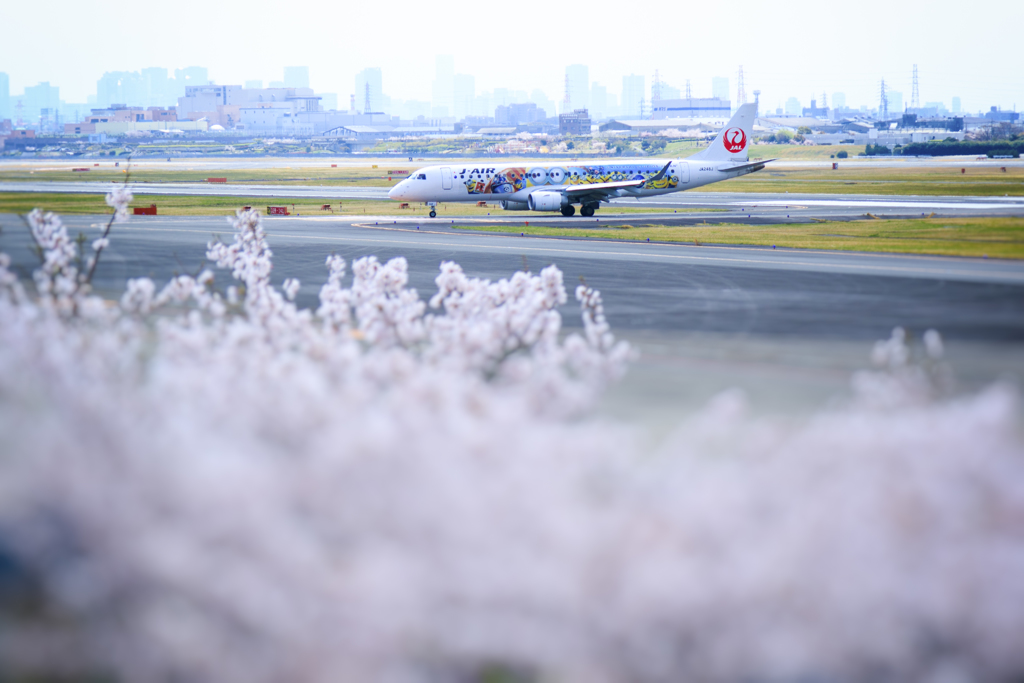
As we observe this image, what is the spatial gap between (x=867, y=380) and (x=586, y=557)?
9.23 m

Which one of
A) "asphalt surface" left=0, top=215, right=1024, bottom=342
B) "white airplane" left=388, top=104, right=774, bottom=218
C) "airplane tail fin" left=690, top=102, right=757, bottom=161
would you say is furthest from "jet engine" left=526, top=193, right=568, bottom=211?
"airplane tail fin" left=690, top=102, right=757, bottom=161

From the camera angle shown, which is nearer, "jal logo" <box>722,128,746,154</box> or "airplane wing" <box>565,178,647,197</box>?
"airplane wing" <box>565,178,647,197</box>

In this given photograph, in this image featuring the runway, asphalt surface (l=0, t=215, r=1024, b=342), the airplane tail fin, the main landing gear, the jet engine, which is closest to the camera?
asphalt surface (l=0, t=215, r=1024, b=342)

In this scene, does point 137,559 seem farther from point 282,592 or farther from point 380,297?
point 380,297

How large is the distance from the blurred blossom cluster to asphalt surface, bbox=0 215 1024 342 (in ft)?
21.3

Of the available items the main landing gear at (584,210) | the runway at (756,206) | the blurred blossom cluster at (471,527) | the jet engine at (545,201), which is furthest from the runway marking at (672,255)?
the blurred blossom cluster at (471,527)

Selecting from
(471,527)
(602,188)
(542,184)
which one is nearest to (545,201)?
(542,184)

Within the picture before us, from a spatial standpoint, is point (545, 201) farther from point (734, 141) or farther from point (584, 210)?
point (734, 141)

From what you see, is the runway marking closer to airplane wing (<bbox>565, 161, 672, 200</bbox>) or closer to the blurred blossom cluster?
airplane wing (<bbox>565, 161, 672, 200</bbox>)

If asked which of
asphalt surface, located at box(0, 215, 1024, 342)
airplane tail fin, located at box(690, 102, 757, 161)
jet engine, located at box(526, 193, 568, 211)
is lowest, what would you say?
asphalt surface, located at box(0, 215, 1024, 342)

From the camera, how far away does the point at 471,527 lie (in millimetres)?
11859

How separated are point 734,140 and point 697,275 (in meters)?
38.5

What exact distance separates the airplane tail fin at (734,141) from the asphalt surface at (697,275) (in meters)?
25.4

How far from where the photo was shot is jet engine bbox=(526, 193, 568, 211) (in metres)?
60.8
